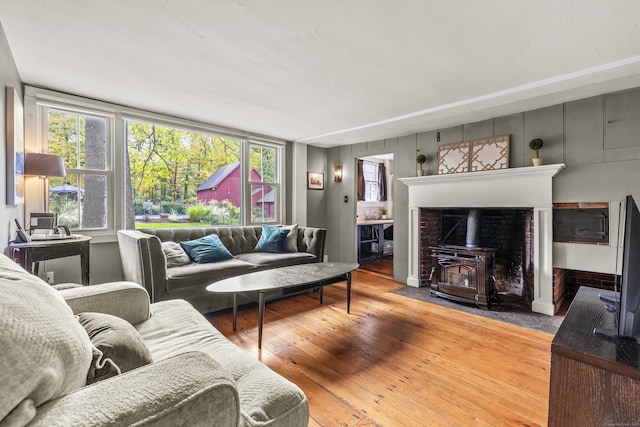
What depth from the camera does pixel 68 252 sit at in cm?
243

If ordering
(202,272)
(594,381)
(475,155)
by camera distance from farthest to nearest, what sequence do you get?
(475,155) → (202,272) → (594,381)

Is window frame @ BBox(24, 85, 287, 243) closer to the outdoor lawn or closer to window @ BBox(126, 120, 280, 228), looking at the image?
window @ BBox(126, 120, 280, 228)

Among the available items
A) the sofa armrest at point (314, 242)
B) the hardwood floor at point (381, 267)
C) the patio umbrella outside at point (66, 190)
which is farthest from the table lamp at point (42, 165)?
the hardwood floor at point (381, 267)

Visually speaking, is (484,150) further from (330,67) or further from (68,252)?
(68,252)

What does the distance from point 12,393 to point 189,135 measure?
3975mm

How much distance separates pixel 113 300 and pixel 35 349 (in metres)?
1.00

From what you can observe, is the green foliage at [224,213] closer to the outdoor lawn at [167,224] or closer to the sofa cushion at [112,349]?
the outdoor lawn at [167,224]

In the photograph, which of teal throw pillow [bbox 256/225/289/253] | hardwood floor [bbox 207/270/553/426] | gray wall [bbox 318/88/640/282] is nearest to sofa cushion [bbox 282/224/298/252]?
teal throw pillow [bbox 256/225/289/253]

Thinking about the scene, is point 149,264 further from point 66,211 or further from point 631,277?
point 631,277

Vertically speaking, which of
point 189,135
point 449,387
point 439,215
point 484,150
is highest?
point 189,135

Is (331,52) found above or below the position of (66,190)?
above

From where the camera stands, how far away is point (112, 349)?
0.90 metres

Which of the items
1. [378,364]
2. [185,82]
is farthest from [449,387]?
[185,82]

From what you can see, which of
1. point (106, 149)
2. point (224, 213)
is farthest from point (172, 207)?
point (106, 149)
